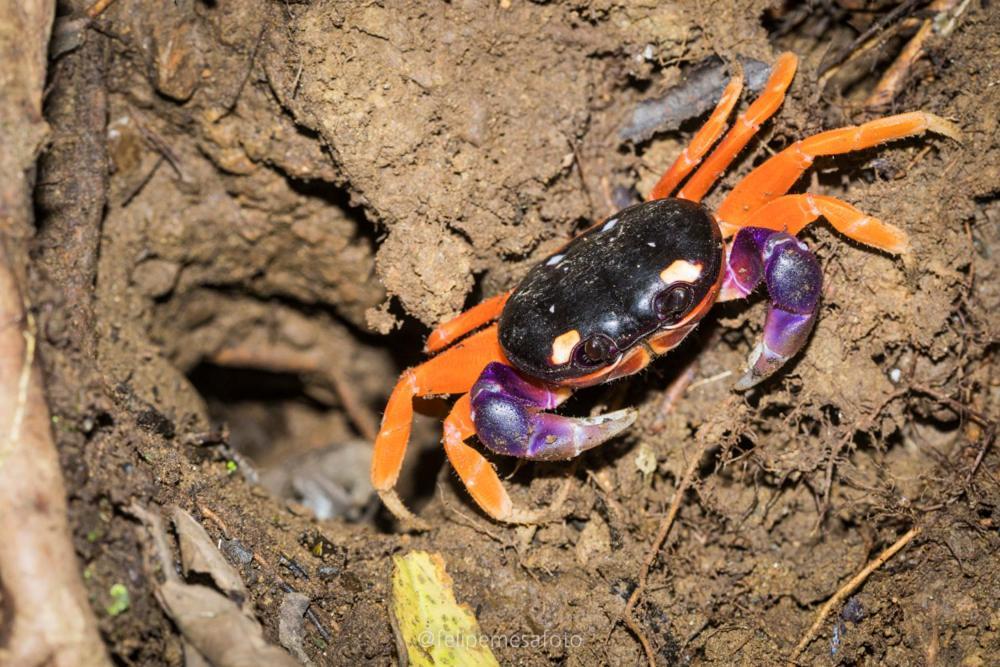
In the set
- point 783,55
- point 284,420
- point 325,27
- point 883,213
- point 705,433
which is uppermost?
point 325,27

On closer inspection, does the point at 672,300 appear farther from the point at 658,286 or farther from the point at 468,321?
the point at 468,321

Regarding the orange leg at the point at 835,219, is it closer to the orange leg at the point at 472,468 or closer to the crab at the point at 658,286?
the crab at the point at 658,286

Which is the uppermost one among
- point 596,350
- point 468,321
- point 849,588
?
point 596,350

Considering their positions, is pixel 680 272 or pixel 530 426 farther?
pixel 530 426

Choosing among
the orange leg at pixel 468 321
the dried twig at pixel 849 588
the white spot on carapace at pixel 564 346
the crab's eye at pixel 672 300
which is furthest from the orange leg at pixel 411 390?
the dried twig at pixel 849 588

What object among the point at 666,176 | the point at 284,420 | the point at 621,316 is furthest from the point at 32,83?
the point at 284,420

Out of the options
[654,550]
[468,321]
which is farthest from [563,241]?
[654,550]

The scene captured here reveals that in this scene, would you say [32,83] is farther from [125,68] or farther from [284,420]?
[284,420]
